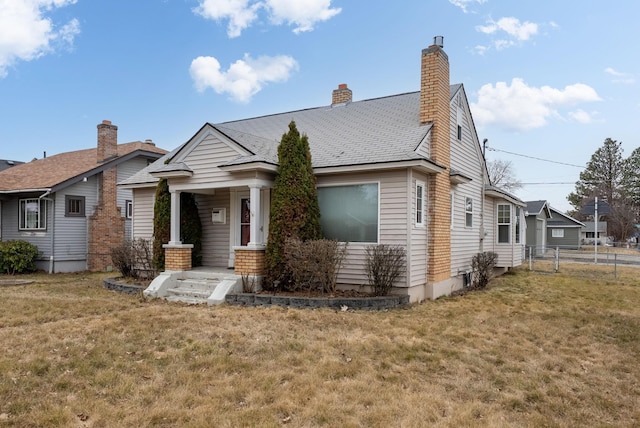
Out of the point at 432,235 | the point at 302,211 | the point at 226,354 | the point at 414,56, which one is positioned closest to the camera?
the point at 226,354

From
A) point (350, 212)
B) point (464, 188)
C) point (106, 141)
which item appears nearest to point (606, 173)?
point (464, 188)

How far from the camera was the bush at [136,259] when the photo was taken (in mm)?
11133

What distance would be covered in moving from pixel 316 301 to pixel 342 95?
805 cm

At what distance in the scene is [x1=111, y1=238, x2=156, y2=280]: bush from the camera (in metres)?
11.1

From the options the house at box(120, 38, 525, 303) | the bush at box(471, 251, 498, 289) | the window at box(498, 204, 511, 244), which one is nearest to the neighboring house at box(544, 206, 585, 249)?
the window at box(498, 204, 511, 244)

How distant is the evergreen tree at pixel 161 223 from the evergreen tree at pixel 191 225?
1.13 feet

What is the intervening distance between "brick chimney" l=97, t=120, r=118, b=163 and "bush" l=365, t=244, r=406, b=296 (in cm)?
1305

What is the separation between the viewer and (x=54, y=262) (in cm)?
1526

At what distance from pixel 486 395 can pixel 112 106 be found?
2065 centimetres

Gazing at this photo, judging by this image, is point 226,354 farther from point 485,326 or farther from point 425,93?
point 425,93

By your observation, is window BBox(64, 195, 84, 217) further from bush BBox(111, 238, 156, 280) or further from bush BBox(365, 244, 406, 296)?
bush BBox(365, 244, 406, 296)

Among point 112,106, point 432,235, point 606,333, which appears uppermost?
point 112,106

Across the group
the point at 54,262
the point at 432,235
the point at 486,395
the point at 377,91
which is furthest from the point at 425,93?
the point at 54,262

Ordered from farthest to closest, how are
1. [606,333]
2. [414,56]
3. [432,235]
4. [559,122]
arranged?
[559,122], [414,56], [432,235], [606,333]
